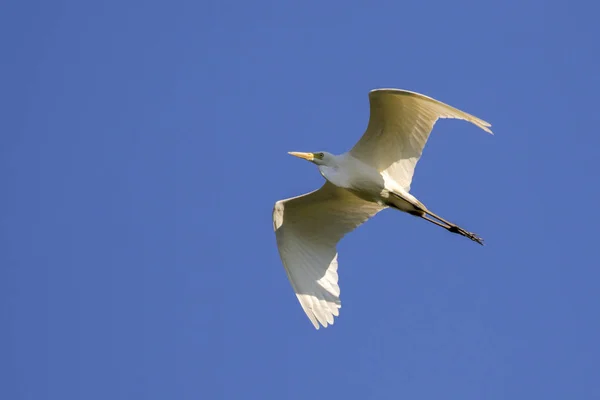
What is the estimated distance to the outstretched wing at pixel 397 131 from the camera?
42.8ft

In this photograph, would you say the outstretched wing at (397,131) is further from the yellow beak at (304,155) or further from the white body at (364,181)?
the yellow beak at (304,155)

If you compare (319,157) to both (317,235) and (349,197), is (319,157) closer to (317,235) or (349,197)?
(349,197)

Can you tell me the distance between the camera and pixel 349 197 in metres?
14.4

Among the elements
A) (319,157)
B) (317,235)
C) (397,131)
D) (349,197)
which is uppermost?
(397,131)

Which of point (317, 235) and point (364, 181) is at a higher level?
point (364, 181)

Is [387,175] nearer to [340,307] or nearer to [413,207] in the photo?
[413,207]

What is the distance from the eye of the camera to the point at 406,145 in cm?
1386

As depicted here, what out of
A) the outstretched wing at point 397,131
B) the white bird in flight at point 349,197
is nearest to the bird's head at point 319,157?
the white bird in flight at point 349,197

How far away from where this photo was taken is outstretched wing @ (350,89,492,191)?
13.0 m

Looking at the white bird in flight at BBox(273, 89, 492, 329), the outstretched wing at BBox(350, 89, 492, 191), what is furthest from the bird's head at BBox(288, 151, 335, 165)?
the outstretched wing at BBox(350, 89, 492, 191)

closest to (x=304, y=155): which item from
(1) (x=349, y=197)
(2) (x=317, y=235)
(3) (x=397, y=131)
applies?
(1) (x=349, y=197)

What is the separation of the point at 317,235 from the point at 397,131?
2053 mm

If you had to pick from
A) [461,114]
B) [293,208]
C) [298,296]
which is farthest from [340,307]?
[461,114]

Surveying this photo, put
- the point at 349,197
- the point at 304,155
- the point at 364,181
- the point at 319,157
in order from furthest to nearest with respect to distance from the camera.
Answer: the point at 349,197 → the point at 304,155 → the point at 319,157 → the point at 364,181
